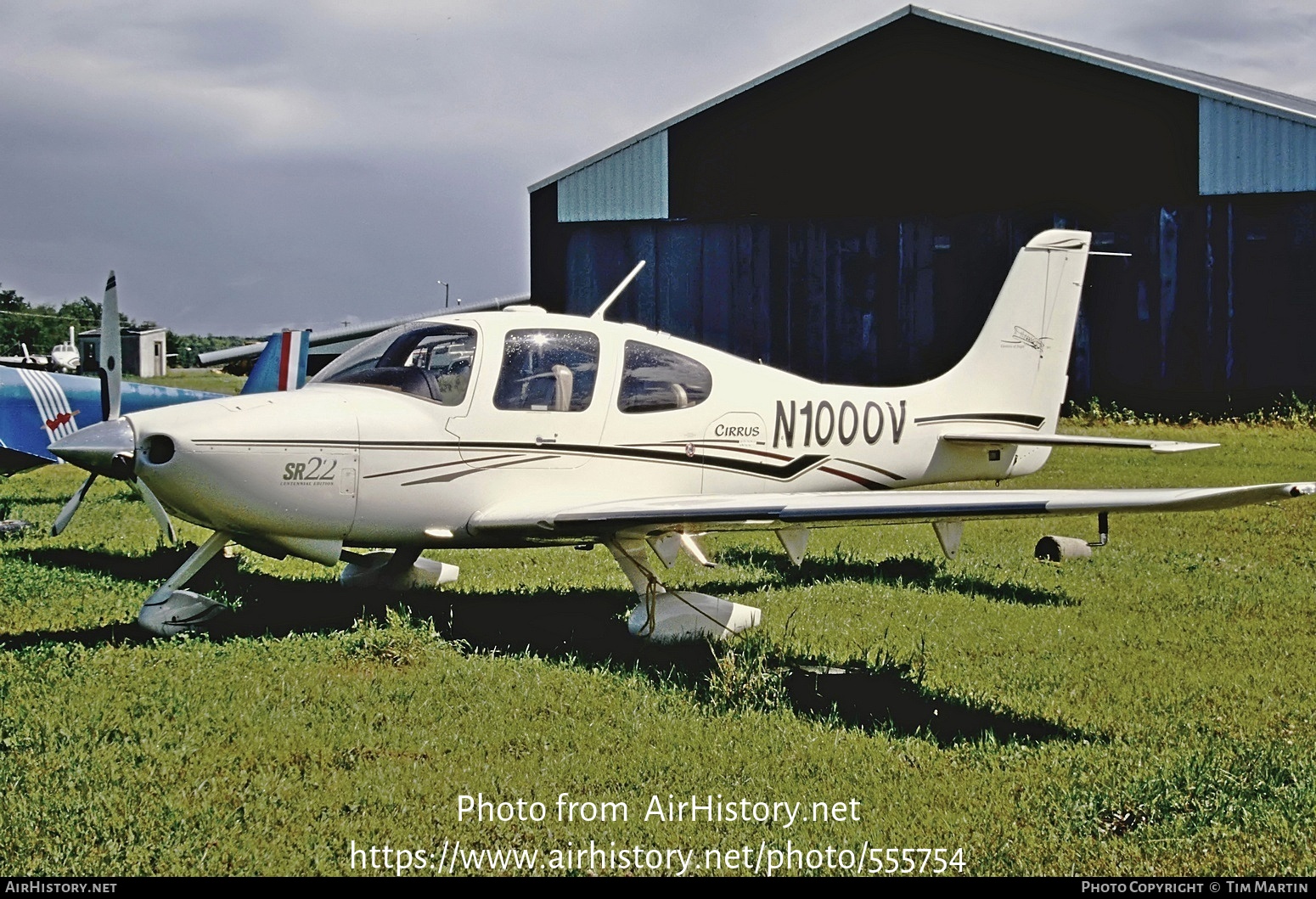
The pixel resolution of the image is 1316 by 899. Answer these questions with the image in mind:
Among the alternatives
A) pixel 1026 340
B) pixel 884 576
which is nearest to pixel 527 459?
pixel 884 576

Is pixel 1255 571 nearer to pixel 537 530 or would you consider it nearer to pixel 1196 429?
pixel 537 530

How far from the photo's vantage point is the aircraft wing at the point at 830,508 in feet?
17.0

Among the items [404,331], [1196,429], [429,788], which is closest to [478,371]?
[404,331]

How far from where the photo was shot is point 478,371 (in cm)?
729

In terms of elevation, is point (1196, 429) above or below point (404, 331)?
below

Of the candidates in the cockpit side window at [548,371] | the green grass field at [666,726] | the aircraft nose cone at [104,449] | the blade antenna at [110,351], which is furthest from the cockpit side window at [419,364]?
the blade antenna at [110,351]

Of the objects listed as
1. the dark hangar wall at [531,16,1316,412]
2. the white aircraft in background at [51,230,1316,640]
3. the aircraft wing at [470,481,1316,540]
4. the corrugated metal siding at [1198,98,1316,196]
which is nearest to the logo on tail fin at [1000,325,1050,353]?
the white aircraft in background at [51,230,1316,640]

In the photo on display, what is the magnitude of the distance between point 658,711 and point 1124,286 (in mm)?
18358

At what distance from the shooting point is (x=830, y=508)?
6238mm

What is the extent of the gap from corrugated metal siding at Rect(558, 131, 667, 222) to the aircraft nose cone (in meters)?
16.8

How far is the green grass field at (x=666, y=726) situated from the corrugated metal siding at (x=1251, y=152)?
12667 millimetres

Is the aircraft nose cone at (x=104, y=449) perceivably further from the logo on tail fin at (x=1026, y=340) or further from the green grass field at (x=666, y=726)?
the logo on tail fin at (x=1026, y=340)
